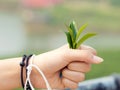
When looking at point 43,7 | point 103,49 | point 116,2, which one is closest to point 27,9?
point 43,7

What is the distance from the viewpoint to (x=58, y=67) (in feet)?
4.40

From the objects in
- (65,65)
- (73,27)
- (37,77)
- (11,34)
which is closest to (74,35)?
(73,27)

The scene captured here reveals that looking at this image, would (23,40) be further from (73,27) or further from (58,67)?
(73,27)

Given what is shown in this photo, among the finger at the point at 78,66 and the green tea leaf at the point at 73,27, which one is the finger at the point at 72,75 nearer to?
the finger at the point at 78,66

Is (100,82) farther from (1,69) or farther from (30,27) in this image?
(30,27)

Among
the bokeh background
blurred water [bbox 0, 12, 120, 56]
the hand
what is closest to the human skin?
the hand

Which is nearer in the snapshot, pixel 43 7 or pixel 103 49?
pixel 103 49

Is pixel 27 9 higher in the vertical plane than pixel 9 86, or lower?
higher

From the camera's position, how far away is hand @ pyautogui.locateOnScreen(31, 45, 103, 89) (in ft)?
4.23

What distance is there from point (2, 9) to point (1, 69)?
765 centimetres

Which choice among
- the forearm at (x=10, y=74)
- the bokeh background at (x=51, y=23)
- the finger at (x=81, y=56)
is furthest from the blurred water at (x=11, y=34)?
the finger at (x=81, y=56)

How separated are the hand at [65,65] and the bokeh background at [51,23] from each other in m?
4.17

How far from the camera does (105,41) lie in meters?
7.11

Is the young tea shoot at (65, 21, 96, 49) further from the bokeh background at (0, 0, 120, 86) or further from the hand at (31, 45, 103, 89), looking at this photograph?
the bokeh background at (0, 0, 120, 86)
